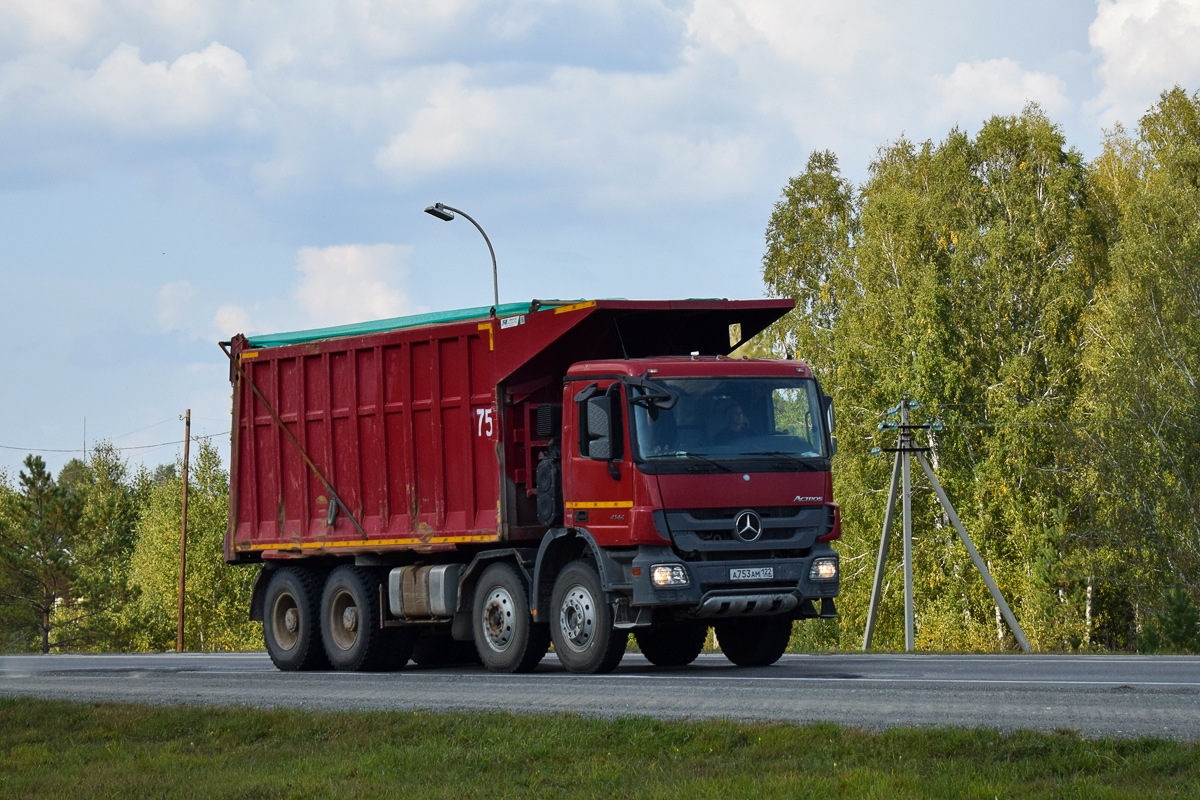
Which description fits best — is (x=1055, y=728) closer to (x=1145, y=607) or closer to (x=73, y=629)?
(x=1145, y=607)

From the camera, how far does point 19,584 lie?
209 ft

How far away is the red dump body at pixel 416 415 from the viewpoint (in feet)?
48.9

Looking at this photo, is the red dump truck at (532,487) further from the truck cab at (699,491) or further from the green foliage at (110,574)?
the green foliage at (110,574)

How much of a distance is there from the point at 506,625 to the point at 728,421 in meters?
3.33

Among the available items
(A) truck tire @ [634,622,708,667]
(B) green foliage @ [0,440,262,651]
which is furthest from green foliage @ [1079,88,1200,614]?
(B) green foliage @ [0,440,262,651]

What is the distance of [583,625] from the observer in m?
14.0

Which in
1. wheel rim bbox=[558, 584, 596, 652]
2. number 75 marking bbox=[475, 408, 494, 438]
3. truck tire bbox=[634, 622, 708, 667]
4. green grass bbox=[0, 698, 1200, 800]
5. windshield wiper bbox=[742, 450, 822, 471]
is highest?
number 75 marking bbox=[475, 408, 494, 438]

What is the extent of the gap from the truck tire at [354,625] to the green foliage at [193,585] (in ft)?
163

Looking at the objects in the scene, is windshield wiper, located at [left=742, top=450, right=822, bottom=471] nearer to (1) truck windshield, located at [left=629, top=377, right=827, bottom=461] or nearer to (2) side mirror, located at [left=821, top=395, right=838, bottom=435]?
(1) truck windshield, located at [left=629, top=377, right=827, bottom=461]

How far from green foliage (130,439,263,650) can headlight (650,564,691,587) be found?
55.0 meters

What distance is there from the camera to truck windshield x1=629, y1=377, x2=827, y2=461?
531 inches

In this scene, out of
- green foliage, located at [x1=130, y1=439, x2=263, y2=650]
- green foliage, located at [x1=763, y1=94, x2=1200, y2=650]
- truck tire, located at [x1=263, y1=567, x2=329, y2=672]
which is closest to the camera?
truck tire, located at [x1=263, y1=567, x2=329, y2=672]

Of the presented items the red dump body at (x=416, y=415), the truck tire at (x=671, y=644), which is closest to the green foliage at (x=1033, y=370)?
the truck tire at (x=671, y=644)

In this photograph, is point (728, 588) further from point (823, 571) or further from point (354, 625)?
point (354, 625)
